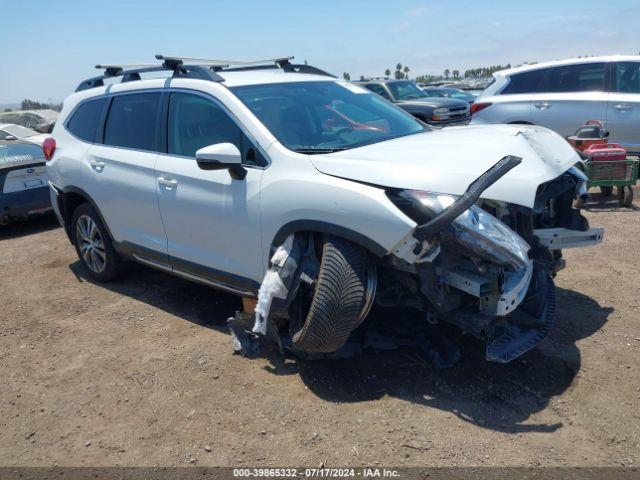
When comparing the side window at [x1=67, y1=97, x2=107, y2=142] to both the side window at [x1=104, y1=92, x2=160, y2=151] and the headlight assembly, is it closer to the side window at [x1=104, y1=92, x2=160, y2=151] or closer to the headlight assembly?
the side window at [x1=104, y1=92, x2=160, y2=151]

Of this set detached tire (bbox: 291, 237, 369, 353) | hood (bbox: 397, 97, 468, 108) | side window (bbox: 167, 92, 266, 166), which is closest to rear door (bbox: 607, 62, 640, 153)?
hood (bbox: 397, 97, 468, 108)

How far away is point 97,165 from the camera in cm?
505

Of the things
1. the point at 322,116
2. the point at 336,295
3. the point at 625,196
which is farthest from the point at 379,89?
the point at 336,295

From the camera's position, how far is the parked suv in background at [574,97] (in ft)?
28.1

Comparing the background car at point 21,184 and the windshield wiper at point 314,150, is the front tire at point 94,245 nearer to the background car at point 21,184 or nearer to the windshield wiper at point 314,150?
the windshield wiper at point 314,150

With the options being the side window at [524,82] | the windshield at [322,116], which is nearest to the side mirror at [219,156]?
the windshield at [322,116]

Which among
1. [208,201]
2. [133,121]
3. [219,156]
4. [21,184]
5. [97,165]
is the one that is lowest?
[21,184]

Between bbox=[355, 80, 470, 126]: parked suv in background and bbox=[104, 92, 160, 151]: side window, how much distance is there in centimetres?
821

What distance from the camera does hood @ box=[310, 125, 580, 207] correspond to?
10.3 feet

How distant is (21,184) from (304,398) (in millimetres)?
6191

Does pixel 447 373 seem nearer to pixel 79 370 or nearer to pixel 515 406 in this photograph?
pixel 515 406

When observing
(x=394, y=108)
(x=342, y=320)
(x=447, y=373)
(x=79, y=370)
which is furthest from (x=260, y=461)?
(x=394, y=108)

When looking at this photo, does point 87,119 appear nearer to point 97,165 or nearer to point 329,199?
point 97,165

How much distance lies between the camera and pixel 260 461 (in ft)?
9.67
